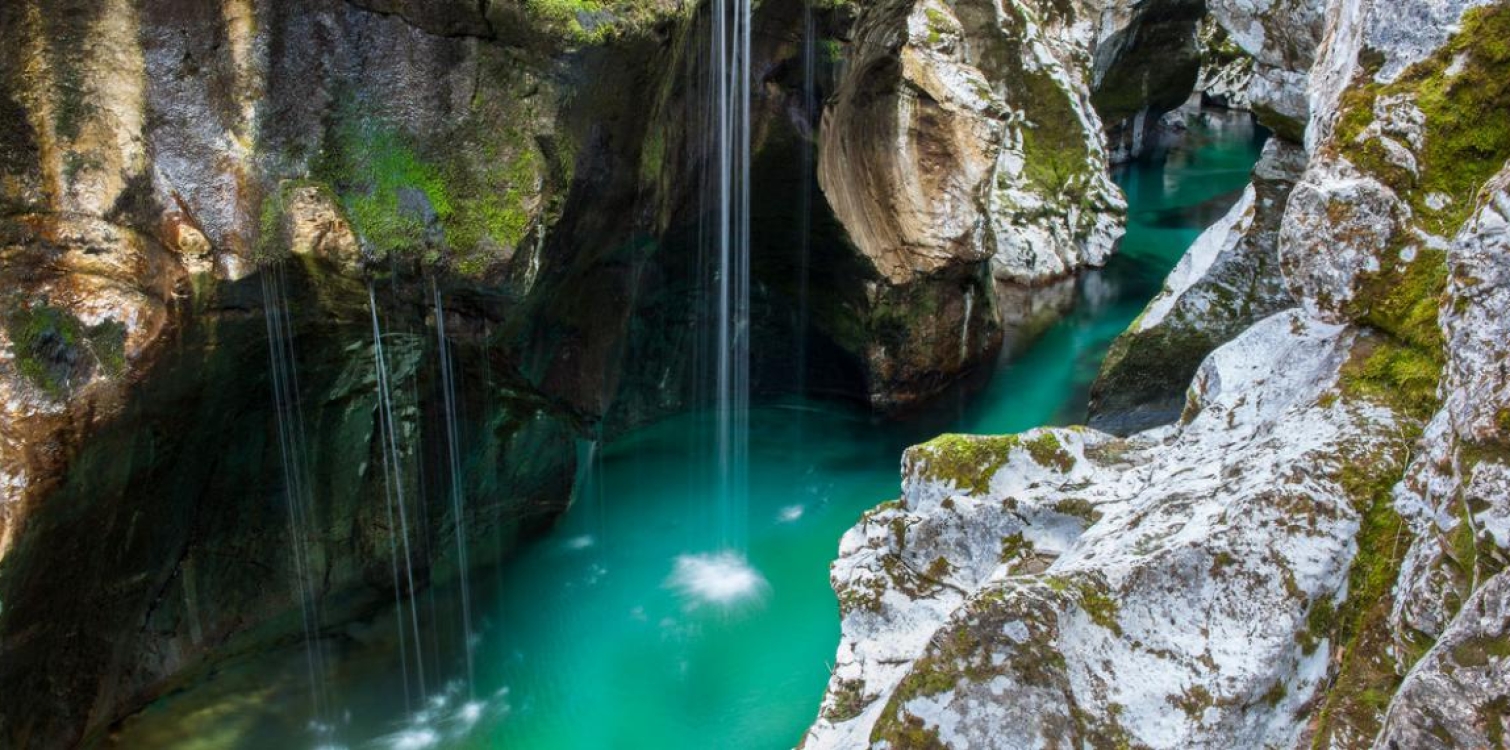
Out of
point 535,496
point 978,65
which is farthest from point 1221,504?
point 978,65

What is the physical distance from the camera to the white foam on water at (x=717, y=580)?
1276 centimetres

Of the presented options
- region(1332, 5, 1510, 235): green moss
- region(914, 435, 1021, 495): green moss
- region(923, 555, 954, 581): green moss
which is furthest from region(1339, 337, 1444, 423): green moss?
region(923, 555, 954, 581): green moss

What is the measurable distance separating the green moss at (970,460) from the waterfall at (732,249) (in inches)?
248

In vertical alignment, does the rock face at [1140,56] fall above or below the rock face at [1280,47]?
above

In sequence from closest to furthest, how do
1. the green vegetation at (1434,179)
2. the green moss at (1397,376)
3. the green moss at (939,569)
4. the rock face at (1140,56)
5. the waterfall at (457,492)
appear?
the green moss at (1397,376), the green vegetation at (1434,179), the green moss at (939,569), the waterfall at (457,492), the rock face at (1140,56)

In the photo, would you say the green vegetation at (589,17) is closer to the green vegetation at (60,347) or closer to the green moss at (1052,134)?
the green vegetation at (60,347)

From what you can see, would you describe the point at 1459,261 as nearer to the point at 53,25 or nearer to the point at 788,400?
the point at 53,25

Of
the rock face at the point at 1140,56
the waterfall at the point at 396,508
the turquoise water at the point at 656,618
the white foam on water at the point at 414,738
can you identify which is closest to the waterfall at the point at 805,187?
the turquoise water at the point at 656,618

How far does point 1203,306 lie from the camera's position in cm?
1266

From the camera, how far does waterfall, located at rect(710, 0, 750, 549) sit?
12805 mm

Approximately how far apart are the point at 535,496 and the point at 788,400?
203 inches

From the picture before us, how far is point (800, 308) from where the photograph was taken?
16.8 m

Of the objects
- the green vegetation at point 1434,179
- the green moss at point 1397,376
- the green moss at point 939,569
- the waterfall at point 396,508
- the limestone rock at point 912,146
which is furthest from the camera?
the limestone rock at point 912,146

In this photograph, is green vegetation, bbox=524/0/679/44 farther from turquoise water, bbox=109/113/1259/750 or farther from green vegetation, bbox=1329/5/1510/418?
turquoise water, bbox=109/113/1259/750
